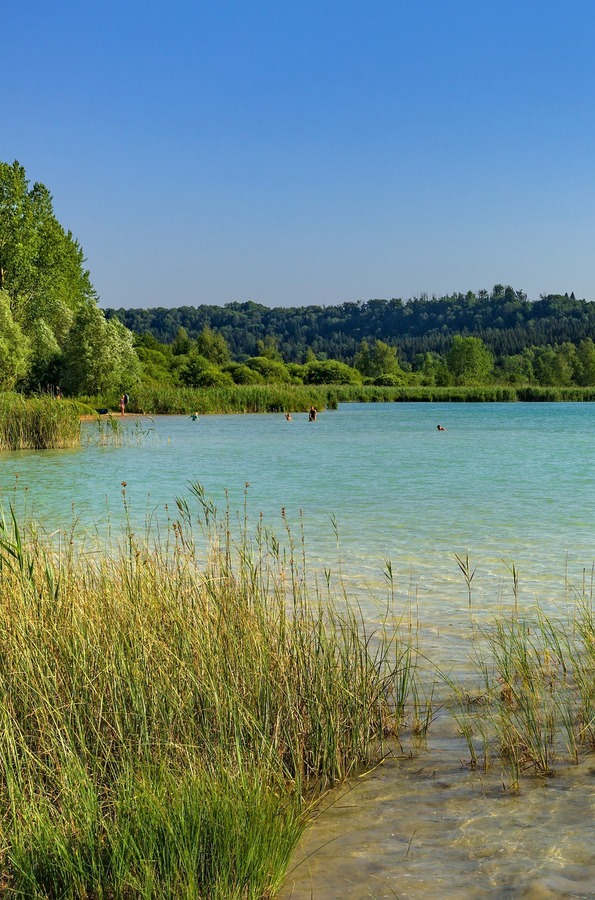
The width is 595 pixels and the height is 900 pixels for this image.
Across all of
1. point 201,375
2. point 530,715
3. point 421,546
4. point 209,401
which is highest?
point 201,375

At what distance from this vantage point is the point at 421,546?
10133mm

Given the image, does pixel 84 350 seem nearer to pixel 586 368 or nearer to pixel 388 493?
pixel 388 493

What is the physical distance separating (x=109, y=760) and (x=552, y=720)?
79.2 inches

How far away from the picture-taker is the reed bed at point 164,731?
264cm

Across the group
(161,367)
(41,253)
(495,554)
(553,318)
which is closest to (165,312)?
(553,318)

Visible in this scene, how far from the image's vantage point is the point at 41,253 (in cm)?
5138

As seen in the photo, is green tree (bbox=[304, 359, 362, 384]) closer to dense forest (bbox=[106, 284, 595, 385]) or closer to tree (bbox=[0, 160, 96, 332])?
dense forest (bbox=[106, 284, 595, 385])

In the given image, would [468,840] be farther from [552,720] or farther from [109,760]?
[109,760]

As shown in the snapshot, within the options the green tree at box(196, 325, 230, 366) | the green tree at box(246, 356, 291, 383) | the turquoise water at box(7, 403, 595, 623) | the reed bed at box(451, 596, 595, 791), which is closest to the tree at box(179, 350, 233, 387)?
the green tree at box(246, 356, 291, 383)

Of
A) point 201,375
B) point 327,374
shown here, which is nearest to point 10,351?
point 201,375

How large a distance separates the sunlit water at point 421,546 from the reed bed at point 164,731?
0.97 feet

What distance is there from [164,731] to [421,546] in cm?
686

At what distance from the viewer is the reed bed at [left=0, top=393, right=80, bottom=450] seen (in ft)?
77.0

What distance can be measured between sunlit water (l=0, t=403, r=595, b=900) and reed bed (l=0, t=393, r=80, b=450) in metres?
0.81
